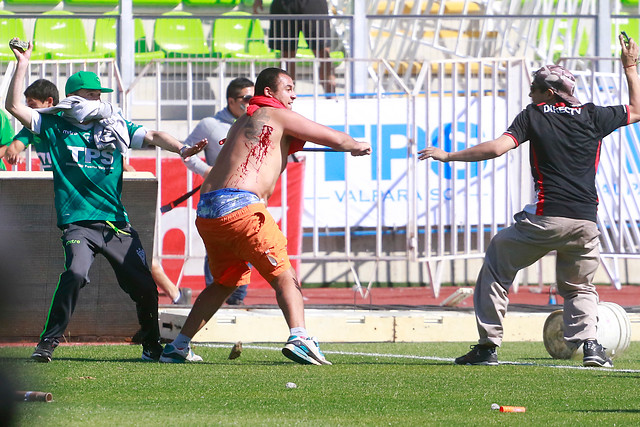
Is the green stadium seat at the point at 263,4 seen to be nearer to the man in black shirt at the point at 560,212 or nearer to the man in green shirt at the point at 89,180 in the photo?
the man in green shirt at the point at 89,180

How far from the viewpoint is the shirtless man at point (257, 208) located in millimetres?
6066

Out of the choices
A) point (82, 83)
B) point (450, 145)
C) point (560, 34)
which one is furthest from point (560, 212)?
point (560, 34)

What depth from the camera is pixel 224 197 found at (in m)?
6.08

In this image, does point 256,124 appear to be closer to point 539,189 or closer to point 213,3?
point 539,189

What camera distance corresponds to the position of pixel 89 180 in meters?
6.51

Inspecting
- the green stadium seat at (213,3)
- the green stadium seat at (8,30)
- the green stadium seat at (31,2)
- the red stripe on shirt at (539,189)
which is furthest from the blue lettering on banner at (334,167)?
the green stadium seat at (31,2)

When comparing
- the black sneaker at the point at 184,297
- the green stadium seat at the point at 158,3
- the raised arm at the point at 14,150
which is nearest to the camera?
the raised arm at the point at 14,150

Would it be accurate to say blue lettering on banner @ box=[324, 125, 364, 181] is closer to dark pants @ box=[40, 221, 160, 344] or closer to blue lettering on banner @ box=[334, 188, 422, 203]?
blue lettering on banner @ box=[334, 188, 422, 203]

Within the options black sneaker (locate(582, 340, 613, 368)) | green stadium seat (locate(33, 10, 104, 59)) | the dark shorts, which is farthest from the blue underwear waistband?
green stadium seat (locate(33, 10, 104, 59))

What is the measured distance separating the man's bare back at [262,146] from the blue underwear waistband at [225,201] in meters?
→ 0.04

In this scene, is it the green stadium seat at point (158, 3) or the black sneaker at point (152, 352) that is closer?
the black sneaker at point (152, 352)

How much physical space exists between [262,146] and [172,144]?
0.67 meters

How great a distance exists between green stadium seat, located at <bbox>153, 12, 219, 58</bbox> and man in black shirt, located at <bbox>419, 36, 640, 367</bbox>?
9.29 m

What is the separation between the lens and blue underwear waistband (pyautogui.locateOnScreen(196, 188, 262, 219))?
605cm
